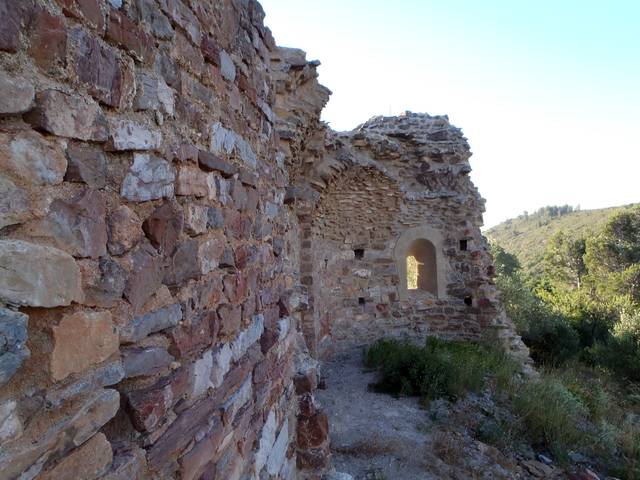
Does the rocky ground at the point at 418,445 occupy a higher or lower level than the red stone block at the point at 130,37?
lower

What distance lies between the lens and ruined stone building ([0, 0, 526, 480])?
0.81m

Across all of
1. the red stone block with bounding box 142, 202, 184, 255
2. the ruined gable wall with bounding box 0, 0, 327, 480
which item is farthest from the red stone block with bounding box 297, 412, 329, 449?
the red stone block with bounding box 142, 202, 184, 255

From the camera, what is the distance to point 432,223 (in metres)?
8.05

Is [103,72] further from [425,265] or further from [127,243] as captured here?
[425,265]

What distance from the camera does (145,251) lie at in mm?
1193

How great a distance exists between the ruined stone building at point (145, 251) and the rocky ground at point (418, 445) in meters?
1.22

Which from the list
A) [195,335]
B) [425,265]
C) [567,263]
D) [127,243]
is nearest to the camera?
[127,243]

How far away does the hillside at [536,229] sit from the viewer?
1326 inches

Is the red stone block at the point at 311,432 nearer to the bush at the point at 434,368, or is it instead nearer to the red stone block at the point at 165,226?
the red stone block at the point at 165,226

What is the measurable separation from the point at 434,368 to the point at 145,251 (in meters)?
5.10

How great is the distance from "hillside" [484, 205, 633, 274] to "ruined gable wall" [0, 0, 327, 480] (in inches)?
1202

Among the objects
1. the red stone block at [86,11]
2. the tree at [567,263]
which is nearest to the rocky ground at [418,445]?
the red stone block at [86,11]

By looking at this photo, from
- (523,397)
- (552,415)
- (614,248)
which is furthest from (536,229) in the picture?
(552,415)

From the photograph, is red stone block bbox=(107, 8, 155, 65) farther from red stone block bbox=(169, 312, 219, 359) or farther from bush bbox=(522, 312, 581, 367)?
bush bbox=(522, 312, 581, 367)
